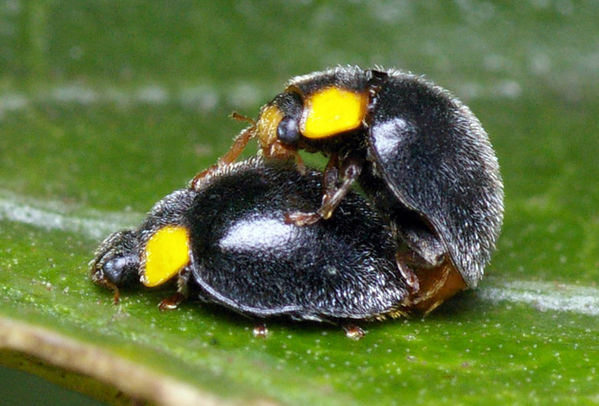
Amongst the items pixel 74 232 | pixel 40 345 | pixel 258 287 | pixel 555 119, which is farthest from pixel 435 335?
pixel 555 119

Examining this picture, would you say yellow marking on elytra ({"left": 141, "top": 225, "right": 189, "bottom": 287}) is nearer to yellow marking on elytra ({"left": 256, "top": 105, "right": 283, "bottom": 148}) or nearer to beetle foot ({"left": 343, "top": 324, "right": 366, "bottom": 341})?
yellow marking on elytra ({"left": 256, "top": 105, "right": 283, "bottom": 148})

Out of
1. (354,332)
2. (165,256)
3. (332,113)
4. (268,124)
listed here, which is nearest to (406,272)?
(354,332)

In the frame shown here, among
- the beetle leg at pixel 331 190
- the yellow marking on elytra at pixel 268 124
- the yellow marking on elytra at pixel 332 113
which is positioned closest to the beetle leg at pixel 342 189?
the beetle leg at pixel 331 190

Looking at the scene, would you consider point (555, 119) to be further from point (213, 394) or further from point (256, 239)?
point (213, 394)

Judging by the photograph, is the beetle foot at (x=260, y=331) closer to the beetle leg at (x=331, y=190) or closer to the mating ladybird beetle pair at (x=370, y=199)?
the mating ladybird beetle pair at (x=370, y=199)

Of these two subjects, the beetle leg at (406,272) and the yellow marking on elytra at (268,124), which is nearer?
the beetle leg at (406,272)

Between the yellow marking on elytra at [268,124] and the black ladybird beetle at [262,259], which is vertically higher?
the yellow marking on elytra at [268,124]
